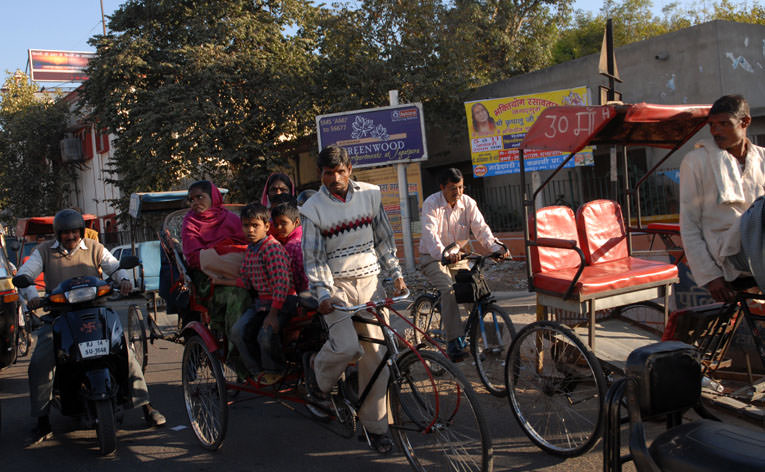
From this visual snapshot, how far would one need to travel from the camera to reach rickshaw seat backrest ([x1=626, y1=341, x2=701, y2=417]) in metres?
2.15

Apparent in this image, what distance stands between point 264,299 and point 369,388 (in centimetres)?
117

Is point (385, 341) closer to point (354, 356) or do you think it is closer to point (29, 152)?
point (354, 356)

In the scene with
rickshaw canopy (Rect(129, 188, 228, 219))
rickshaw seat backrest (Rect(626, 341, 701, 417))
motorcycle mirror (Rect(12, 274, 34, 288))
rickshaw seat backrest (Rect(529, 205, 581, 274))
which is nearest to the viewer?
rickshaw seat backrest (Rect(626, 341, 701, 417))

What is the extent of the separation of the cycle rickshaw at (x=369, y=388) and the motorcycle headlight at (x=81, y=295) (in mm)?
701

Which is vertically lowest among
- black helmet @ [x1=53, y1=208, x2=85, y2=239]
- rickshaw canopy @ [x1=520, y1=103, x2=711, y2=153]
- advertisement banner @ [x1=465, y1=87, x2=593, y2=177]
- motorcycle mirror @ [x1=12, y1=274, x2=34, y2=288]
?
motorcycle mirror @ [x1=12, y1=274, x2=34, y2=288]

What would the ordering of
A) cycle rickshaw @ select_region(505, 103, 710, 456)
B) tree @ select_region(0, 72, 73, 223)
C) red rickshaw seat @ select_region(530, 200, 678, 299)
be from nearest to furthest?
1. cycle rickshaw @ select_region(505, 103, 710, 456)
2. red rickshaw seat @ select_region(530, 200, 678, 299)
3. tree @ select_region(0, 72, 73, 223)

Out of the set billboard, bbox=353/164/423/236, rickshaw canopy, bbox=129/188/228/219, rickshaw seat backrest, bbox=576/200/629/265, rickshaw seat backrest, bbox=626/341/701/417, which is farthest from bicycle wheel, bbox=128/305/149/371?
billboard, bbox=353/164/423/236

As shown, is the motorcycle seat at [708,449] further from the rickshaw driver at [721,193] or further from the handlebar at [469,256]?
the handlebar at [469,256]

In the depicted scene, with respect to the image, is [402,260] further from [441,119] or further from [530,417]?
[530,417]

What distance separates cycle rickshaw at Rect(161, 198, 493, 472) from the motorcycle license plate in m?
0.61

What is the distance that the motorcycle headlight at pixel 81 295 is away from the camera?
15.5ft

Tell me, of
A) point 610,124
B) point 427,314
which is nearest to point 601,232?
point 610,124

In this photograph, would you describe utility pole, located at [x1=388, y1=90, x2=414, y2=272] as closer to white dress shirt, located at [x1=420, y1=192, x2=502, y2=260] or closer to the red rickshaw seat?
white dress shirt, located at [x1=420, y1=192, x2=502, y2=260]

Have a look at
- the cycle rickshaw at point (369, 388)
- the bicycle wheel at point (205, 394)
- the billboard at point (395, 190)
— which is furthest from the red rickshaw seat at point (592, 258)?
the billboard at point (395, 190)
